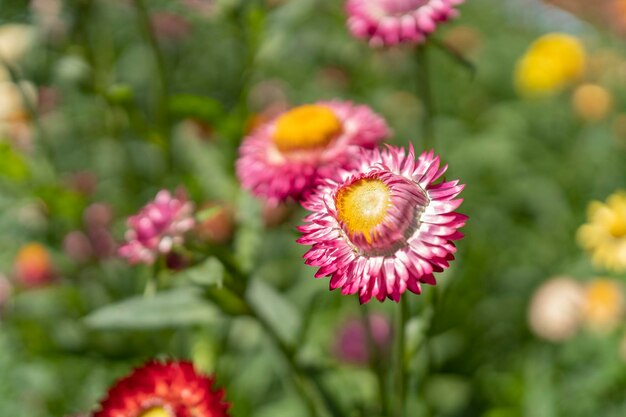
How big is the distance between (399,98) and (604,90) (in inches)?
32.1

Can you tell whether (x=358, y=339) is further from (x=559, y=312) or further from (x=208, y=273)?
(x=208, y=273)

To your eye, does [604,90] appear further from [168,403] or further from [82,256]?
[168,403]

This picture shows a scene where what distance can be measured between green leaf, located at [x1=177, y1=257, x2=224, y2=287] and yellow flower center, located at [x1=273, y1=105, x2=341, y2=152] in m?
0.29

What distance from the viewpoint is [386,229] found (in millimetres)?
860

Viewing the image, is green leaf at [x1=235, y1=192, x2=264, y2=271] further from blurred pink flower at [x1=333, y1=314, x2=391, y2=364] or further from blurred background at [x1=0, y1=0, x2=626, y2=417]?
blurred pink flower at [x1=333, y1=314, x2=391, y2=364]

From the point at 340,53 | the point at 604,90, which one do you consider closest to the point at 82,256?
the point at 340,53

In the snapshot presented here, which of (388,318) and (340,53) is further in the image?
(340,53)

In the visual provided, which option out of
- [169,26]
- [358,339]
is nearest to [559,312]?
[358,339]

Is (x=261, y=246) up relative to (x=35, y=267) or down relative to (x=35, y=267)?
down

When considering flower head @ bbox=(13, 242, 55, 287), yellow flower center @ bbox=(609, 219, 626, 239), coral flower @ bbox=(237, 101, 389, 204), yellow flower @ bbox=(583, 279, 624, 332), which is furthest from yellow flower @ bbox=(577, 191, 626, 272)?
flower head @ bbox=(13, 242, 55, 287)

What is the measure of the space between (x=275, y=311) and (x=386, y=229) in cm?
62

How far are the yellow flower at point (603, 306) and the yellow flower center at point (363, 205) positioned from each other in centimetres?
122

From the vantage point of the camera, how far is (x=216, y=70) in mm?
3342

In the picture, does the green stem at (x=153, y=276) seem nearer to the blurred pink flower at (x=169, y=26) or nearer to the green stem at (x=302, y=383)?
the green stem at (x=302, y=383)
